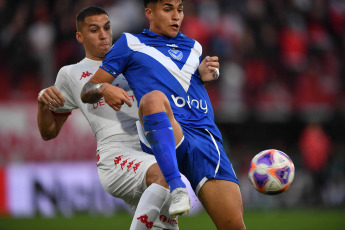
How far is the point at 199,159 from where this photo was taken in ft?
15.4

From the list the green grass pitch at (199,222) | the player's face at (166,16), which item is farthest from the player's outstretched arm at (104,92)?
the green grass pitch at (199,222)

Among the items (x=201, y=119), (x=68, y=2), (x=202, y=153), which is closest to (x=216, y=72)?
(x=201, y=119)

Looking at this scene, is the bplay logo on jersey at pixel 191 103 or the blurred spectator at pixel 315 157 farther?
the blurred spectator at pixel 315 157

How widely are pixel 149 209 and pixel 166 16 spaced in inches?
62.1

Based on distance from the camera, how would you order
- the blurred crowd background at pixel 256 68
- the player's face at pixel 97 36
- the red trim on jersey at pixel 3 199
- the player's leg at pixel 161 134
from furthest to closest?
the blurred crowd background at pixel 256 68 → the red trim on jersey at pixel 3 199 → the player's face at pixel 97 36 → the player's leg at pixel 161 134

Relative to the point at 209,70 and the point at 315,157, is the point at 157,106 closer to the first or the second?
the point at 209,70

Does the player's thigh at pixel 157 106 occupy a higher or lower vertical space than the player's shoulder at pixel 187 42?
lower

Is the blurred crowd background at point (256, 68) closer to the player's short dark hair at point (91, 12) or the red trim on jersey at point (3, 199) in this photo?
the red trim on jersey at point (3, 199)

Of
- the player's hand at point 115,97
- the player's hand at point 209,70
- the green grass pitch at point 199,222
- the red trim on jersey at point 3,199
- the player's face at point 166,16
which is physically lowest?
the green grass pitch at point 199,222

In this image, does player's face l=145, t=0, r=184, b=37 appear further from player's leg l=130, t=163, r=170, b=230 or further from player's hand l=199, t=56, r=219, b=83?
player's leg l=130, t=163, r=170, b=230

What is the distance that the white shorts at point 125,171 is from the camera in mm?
4816

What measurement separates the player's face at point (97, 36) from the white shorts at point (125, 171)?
40.9 inches

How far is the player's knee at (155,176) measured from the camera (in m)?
4.57

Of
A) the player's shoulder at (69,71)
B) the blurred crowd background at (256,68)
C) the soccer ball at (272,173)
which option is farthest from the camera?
the blurred crowd background at (256,68)
